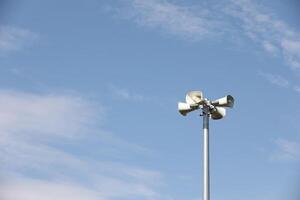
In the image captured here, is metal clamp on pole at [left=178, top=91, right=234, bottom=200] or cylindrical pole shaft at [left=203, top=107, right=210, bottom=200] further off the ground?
metal clamp on pole at [left=178, top=91, right=234, bottom=200]

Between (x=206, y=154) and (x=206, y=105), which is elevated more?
(x=206, y=105)

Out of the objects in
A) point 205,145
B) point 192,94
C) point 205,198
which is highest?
point 192,94

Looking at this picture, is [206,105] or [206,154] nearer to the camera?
[206,154]

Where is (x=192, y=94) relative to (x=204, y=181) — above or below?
above

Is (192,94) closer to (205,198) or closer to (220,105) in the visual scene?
(220,105)

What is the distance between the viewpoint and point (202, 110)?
38.4 meters

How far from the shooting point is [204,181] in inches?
1444

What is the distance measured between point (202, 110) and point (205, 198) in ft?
14.5

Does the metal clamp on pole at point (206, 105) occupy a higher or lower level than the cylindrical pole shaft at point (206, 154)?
higher

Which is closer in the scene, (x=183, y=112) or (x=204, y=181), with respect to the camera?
(x=204, y=181)

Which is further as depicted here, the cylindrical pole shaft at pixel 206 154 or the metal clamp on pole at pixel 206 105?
the metal clamp on pole at pixel 206 105

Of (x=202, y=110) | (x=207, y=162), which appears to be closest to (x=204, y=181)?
(x=207, y=162)

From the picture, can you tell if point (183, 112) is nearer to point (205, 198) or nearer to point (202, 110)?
point (202, 110)

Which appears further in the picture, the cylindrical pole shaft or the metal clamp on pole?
the metal clamp on pole
